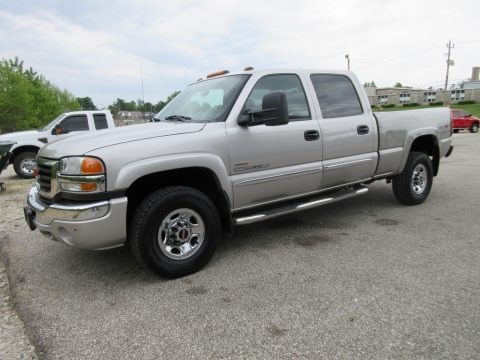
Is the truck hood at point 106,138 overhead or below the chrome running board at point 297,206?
overhead

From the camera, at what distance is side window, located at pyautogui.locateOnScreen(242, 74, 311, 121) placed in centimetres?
376

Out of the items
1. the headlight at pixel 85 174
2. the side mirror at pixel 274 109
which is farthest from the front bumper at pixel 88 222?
the side mirror at pixel 274 109

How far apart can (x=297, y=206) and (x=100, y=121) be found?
8322 millimetres

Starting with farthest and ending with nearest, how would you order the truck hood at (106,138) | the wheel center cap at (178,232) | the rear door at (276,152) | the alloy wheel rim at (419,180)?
the alloy wheel rim at (419,180) < the rear door at (276,152) < the wheel center cap at (178,232) < the truck hood at (106,138)

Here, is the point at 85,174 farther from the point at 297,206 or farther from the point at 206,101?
the point at 297,206

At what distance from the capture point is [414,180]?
541 cm

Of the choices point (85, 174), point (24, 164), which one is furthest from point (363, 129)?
point (24, 164)

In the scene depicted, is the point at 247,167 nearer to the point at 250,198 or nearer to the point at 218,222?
the point at 250,198

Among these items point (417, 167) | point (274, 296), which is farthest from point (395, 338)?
point (417, 167)

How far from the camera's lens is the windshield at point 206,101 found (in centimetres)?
362

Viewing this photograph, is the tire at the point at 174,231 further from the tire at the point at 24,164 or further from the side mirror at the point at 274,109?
the tire at the point at 24,164

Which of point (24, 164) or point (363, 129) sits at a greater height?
point (363, 129)

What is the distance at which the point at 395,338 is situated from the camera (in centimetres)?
229

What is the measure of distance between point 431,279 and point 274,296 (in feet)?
4.37
